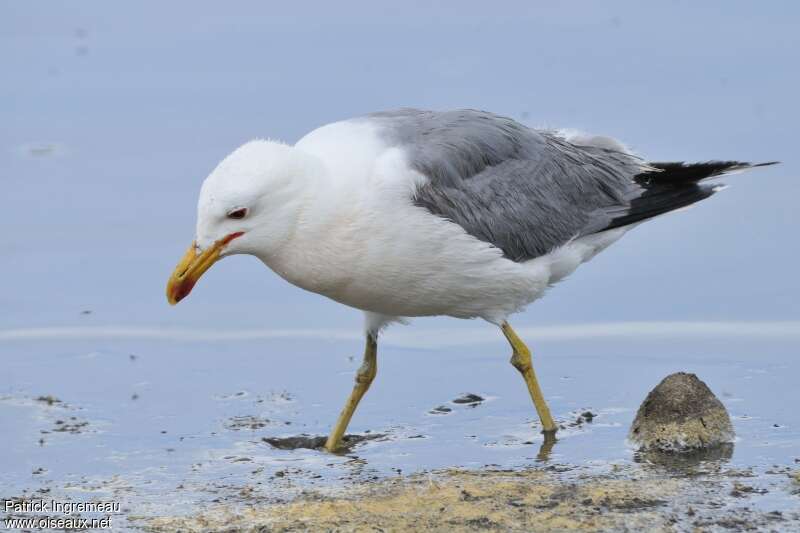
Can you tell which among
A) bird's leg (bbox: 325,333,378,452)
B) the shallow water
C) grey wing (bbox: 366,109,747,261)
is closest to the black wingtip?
grey wing (bbox: 366,109,747,261)

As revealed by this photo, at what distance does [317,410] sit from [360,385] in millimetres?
374

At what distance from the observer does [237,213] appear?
8.83 m

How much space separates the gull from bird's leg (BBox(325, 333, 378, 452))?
0.04ft

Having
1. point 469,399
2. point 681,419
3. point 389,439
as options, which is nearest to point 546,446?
point 681,419

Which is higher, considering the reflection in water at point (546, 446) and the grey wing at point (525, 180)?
the grey wing at point (525, 180)

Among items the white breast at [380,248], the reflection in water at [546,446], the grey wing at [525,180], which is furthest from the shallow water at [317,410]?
the grey wing at [525,180]

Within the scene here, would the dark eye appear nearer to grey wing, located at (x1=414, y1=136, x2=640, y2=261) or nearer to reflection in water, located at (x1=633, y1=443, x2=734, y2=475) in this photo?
grey wing, located at (x1=414, y1=136, x2=640, y2=261)

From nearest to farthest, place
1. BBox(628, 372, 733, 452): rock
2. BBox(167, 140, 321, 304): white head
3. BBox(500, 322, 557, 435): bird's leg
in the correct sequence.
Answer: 1. BBox(167, 140, 321, 304): white head
2. BBox(628, 372, 733, 452): rock
3. BBox(500, 322, 557, 435): bird's leg

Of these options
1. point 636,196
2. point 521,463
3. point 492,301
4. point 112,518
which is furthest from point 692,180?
point 112,518

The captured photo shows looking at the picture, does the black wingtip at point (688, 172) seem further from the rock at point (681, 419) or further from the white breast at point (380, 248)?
the rock at point (681, 419)

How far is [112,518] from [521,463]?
2.34 meters

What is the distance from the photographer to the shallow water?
9227mm

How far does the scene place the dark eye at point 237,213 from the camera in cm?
880

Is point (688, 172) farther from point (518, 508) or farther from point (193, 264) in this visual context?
point (518, 508)
